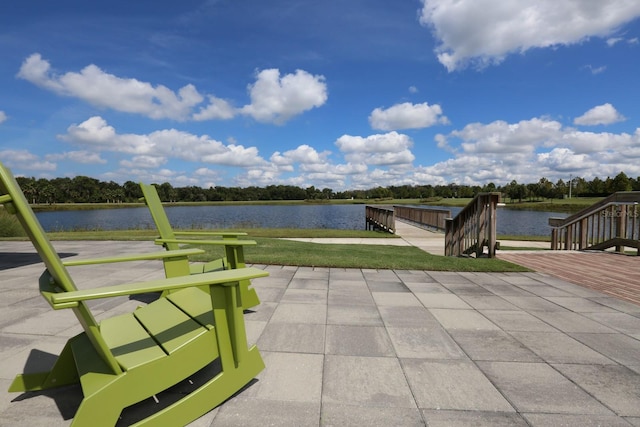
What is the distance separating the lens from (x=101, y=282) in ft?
16.7

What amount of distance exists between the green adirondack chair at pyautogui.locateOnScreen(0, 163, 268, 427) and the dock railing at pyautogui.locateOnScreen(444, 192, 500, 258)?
257 inches

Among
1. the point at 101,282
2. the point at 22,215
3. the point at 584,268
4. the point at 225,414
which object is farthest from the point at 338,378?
the point at 584,268

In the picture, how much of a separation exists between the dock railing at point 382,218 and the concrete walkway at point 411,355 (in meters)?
10.8

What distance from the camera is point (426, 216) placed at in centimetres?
1800

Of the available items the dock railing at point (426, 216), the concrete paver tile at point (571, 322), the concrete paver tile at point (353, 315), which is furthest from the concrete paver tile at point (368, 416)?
the dock railing at point (426, 216)

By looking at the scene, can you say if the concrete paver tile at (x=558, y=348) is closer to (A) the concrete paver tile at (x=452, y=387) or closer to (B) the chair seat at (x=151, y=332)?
(A) the concrete paver tile at (x=452, y=387)

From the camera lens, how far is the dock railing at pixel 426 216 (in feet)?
51.1

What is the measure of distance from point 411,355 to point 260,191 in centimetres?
9486

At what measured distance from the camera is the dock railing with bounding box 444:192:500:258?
7.26 m

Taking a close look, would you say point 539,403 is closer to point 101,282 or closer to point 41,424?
point 41,424

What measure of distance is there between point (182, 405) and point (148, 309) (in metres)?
1.00

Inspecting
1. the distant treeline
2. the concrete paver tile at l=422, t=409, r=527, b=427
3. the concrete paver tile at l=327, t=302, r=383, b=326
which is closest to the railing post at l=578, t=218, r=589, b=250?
the concrete paver tile at l=327, t=302, r=383, b=326

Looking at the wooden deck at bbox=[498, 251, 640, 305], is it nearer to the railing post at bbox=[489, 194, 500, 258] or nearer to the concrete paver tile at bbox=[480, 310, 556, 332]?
the railing post at bbox=[489, 194, 500, 258]

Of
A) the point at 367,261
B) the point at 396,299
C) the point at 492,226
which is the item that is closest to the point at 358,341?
the point at 396,299
